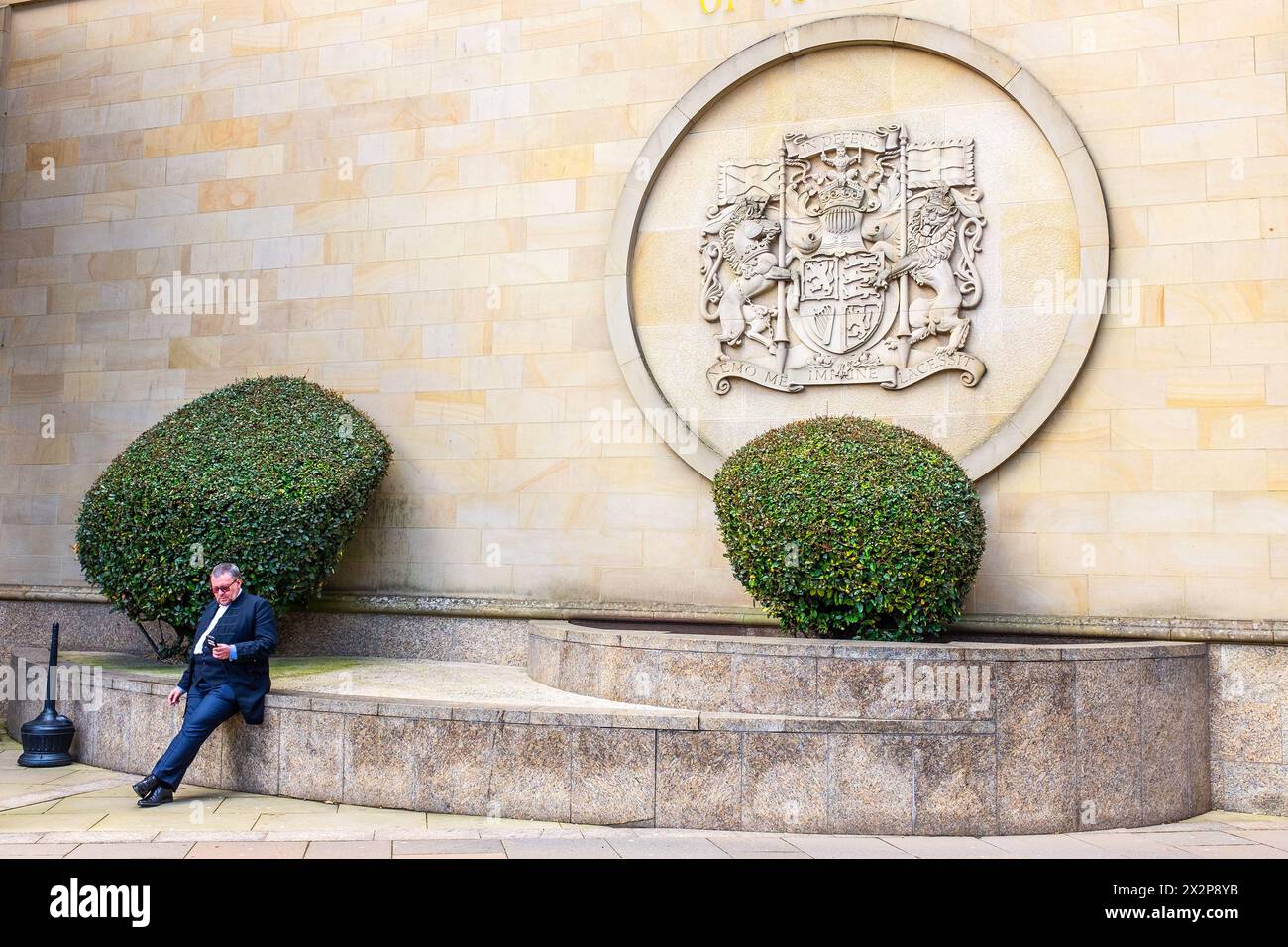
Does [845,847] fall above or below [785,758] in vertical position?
below

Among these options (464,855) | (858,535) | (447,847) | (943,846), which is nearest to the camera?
(464,855)

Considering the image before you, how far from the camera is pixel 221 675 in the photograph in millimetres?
8531

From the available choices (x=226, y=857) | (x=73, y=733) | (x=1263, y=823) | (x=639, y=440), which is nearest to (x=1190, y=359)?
(x=1263, y=823)

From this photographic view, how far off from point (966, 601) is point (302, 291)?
7.29 m

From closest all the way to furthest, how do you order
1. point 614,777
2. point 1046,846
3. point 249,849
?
point 249,849, point 1046,846, point 614,777

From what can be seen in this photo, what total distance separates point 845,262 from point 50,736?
25.3 feet

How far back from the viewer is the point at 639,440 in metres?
11.3

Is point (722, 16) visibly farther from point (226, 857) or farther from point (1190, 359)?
point (226, 857)

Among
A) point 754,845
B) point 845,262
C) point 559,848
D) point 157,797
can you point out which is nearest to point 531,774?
point 559,848

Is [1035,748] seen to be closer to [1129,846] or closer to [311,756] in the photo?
[1129,846]

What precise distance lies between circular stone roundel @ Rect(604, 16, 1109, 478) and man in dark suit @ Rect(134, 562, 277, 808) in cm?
411

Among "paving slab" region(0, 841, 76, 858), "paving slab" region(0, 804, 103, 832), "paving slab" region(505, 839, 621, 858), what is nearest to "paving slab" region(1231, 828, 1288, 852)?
"paving slab" region(505, 839, 621, 858)

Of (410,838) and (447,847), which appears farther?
(410,838)

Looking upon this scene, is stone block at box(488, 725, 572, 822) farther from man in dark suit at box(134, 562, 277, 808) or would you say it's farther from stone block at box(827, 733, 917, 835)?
man in dark suit at box(134, 562, 277, 808)
